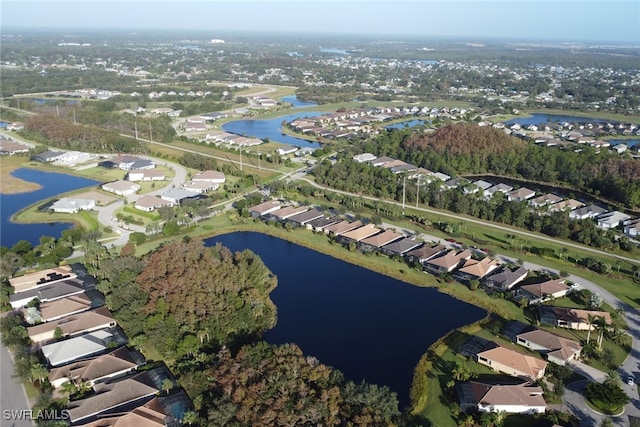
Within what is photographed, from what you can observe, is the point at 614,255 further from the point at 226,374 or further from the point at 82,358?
the point at 82,358

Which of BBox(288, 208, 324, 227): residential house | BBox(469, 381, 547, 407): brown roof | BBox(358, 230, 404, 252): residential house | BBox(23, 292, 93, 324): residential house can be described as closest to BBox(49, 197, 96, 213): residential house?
BBox(23, 292, 93, 324): residential house

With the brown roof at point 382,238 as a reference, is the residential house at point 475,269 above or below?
below

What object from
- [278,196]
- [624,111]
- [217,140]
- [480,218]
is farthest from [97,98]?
[624,111]

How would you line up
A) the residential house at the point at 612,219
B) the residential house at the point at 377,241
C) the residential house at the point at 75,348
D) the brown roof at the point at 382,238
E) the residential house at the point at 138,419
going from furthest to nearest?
the residential house at the point at 612,219 → the brown roof at the point at 382,238 → the residential house at the point at 377,241 → the residential house at the point at 75,348 → the residential house at the point at 138,419

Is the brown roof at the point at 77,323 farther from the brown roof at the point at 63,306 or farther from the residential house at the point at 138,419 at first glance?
the residential house at the point at 138,419

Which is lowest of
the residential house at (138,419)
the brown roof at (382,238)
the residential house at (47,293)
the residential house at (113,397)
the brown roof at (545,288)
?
the residential house at (113,397)

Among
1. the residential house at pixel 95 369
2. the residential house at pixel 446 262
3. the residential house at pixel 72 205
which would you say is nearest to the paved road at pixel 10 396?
the residential house at pixel 95 369

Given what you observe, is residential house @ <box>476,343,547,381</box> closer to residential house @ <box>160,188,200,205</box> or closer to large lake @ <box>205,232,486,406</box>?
large lake @ <box>205,232,486,406</box>
